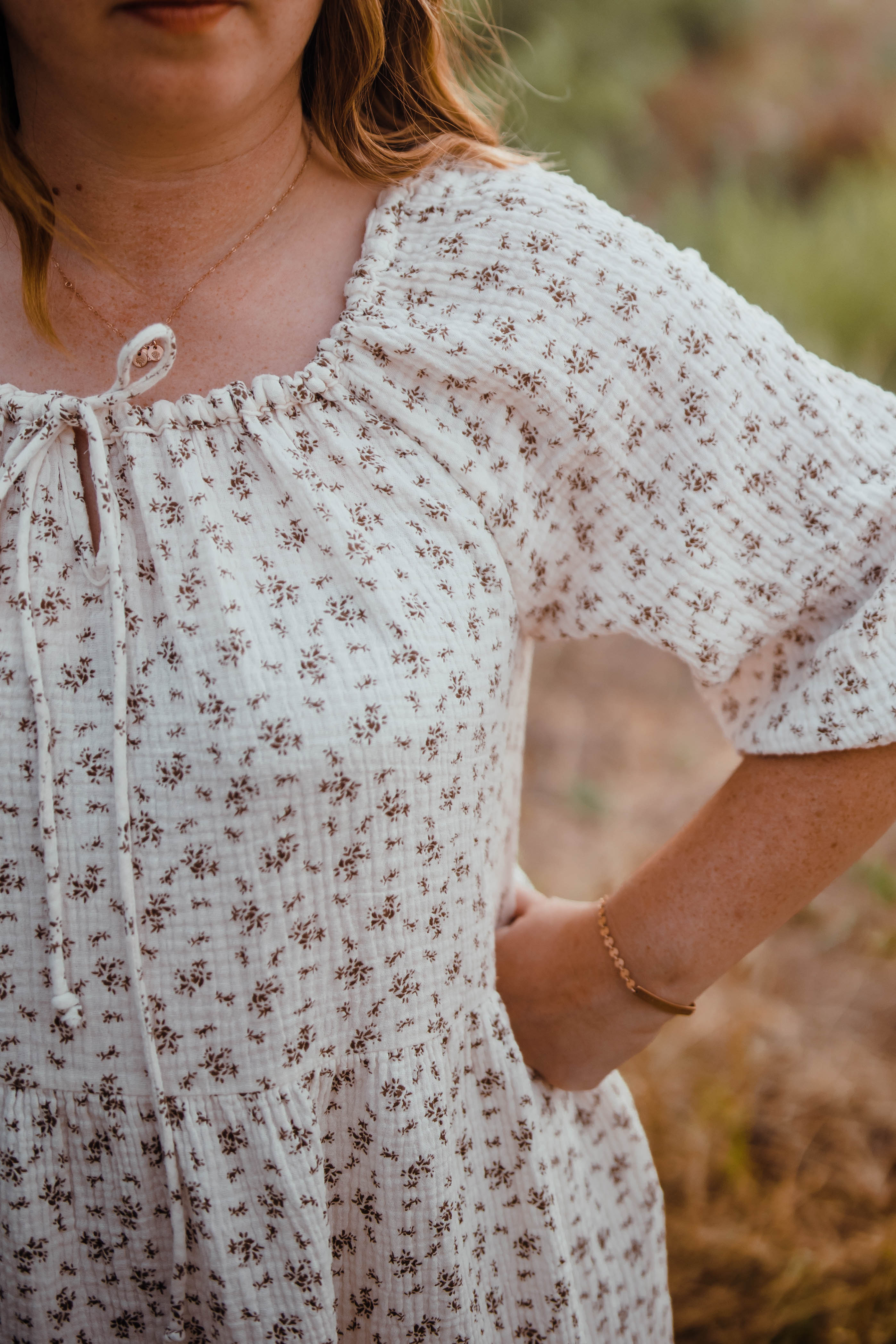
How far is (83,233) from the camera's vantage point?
2.83 feet

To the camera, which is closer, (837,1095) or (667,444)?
(667,444)

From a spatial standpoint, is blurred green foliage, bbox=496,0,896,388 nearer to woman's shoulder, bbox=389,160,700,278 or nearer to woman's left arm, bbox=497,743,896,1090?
woman's shoulder, bbox=389,160,700,278

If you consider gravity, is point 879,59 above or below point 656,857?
above

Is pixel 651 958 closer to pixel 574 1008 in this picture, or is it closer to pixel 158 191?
pixel 574 1008

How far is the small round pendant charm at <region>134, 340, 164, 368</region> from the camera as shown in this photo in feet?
2.67

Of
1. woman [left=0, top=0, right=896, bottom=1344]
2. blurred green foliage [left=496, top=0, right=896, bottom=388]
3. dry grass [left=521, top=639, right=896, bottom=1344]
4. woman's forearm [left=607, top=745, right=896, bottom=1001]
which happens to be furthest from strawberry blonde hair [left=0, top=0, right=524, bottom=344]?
blurred green foliage [left=496, top=0, right=896, bottom=388]

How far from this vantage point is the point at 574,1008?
0.93 meters

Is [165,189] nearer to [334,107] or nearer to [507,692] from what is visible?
[334,107]

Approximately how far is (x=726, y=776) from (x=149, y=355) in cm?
207

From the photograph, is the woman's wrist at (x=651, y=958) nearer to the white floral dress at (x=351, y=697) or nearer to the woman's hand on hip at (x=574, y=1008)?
the woman's hand on hip at (x=574, y=1008)

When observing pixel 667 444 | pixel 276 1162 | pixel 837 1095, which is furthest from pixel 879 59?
pixel 276 1162

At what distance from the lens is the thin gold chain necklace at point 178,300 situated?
0.82 meters

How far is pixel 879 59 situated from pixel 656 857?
715 cm

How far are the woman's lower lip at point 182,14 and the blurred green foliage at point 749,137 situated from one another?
2.68m
